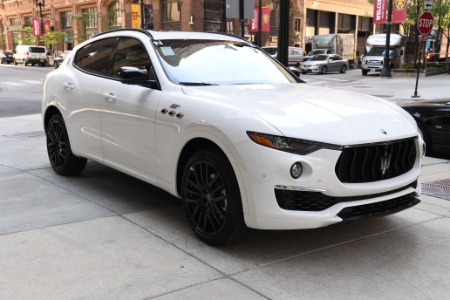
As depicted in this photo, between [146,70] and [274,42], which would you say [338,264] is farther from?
[274,42]

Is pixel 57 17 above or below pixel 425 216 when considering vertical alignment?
above

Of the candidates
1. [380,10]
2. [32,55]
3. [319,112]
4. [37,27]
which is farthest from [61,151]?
[37,27]

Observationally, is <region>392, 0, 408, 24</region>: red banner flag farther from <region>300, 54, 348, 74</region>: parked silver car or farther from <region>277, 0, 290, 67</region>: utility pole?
<region>277, 0, 290, 67</region>: utility pole

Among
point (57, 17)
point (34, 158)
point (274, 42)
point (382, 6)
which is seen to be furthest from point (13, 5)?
point (34, 158)

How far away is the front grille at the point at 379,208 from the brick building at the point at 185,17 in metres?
36.1

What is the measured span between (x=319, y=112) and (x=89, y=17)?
57.1m

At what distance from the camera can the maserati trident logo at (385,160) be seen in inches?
144

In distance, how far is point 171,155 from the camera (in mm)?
4160

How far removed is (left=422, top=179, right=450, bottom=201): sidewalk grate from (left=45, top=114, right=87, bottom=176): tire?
173 inches

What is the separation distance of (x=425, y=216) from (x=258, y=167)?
2.33m

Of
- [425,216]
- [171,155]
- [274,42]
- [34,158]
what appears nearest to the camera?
[171,155]

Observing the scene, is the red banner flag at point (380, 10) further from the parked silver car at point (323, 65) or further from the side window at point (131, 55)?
the side window at point (131, 55)

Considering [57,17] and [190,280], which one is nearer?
[190,280]

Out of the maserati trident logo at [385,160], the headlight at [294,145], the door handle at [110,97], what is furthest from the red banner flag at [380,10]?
the headlight at [294,145]
